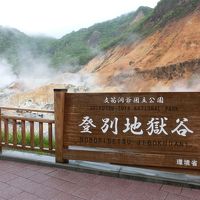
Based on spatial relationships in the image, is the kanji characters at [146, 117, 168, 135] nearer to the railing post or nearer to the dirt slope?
the railing post

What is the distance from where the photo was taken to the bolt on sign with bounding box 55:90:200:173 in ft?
10.8

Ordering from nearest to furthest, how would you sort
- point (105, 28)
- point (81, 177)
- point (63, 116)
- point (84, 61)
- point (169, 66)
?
point (81, 177)
point (63, 116)
point (169, 66)
point (84, 61)
point (105, 28)

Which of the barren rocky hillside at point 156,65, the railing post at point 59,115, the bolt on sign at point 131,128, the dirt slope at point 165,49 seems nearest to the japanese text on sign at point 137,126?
the bolt on sign at point 131,128

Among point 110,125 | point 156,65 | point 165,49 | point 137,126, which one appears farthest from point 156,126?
point 165,49

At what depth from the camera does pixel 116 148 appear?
359 cm

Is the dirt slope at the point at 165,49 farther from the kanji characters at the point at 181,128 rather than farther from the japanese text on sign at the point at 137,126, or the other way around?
the kanji characters at the point at 181,128

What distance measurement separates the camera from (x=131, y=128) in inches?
138

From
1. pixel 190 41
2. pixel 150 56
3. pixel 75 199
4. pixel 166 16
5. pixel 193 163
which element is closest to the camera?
pixel 75 199

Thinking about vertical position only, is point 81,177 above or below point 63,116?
below

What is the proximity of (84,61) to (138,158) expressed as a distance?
30.8 metres

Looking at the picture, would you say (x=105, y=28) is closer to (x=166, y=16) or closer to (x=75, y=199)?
(x=166, y=16)

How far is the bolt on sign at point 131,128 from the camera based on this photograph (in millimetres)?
3293

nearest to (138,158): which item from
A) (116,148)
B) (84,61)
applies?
(116,148)

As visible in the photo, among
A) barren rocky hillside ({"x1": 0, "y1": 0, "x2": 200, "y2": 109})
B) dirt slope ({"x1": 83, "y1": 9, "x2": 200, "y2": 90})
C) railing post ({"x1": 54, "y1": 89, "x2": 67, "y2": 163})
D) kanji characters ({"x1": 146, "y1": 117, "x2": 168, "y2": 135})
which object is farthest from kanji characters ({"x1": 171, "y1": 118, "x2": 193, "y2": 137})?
dirt slope ({"x1": 83, "y1": 9, "x2": 200, "y2": 90})
